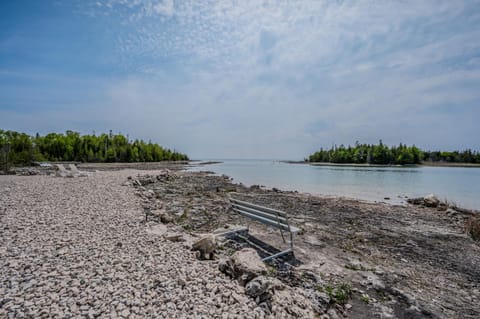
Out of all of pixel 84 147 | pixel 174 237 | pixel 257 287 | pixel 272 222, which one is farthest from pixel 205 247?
pixel 84 147

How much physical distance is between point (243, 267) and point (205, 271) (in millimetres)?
597

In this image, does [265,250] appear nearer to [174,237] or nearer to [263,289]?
[174,237]

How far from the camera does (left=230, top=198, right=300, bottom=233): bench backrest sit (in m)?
5.11

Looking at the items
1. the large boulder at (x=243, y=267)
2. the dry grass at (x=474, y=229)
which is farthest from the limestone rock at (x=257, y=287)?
the dry grass at (x=474, y=229)

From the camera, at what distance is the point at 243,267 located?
11.3ft

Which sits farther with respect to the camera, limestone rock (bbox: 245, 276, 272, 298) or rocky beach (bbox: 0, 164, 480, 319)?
limestone rock (bbox: 245, 276, 272, 298)

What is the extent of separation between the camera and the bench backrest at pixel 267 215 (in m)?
5.11

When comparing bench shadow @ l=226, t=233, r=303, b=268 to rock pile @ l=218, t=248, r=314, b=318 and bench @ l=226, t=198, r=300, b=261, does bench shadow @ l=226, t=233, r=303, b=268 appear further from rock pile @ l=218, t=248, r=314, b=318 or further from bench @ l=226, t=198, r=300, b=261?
rock pile @ l=218, t=248, r=314, b=318

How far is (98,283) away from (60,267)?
838 mm

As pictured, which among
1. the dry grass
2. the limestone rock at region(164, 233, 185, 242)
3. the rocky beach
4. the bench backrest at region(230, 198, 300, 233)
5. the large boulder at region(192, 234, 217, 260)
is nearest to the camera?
the rocky beach

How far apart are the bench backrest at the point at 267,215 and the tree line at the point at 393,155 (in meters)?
98.5

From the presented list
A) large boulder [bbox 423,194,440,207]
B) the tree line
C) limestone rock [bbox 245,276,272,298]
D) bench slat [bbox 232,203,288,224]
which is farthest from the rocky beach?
the tree line

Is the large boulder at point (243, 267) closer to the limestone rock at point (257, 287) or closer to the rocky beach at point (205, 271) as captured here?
the rocky beach at point (205, 271)

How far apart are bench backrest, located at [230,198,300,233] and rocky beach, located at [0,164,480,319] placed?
67 centimetres
